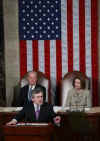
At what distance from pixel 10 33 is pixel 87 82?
2223mm

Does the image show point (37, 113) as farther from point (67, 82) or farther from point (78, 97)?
point (67, 82)

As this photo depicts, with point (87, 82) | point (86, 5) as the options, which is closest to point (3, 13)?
point (86, 5)

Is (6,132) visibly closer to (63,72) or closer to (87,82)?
(87,82)

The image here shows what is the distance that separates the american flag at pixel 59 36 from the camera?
389 inches

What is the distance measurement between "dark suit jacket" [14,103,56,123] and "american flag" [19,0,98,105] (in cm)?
339

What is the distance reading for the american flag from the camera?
989cm

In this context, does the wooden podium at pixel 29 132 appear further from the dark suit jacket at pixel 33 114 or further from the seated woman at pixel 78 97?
the seated woman at pixel 78 97

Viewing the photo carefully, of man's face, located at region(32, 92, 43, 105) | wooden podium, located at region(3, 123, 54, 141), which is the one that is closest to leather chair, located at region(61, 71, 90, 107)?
man's face, located at region(32, 92, 43, 105)

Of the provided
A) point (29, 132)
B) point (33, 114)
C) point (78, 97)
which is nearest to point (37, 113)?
point (33, 114)

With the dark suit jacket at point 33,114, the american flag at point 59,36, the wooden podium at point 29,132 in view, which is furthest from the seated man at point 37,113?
→ the american flag at point 59,36

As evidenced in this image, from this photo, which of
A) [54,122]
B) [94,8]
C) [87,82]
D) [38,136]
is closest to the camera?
[38,136]

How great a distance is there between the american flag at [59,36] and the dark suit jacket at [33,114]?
339 centimetres

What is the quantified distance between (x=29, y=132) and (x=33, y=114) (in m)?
0.49

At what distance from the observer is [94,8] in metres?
9.85
